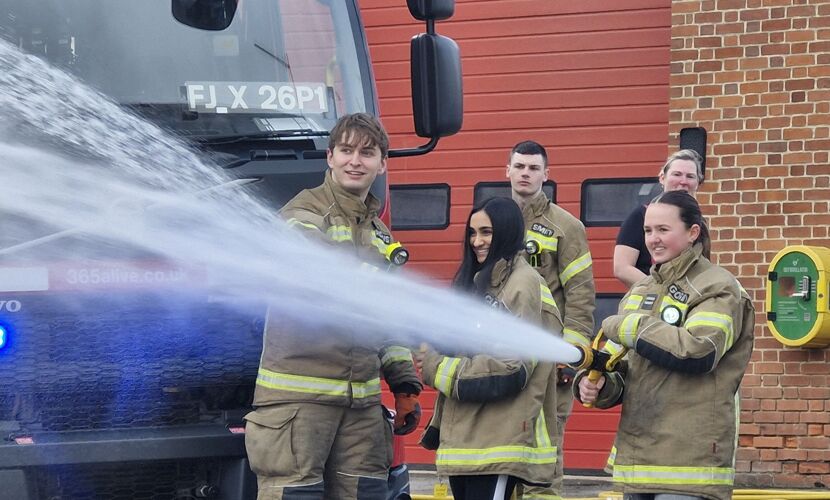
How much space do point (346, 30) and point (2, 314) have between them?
6.80 ft

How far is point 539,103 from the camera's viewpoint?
980 cm

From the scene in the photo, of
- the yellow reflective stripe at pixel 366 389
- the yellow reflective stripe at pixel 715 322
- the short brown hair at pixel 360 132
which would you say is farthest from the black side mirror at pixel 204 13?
the yellow reflective stripe at pixel 715 322

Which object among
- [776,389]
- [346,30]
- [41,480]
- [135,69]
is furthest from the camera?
[776,389]

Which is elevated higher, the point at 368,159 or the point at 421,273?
the point at 368,159

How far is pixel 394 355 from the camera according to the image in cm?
588

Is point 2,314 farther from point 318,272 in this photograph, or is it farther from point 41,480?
point 318,272

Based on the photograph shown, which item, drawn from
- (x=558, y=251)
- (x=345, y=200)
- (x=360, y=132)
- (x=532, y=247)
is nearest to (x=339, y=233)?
(x=345, y=200)

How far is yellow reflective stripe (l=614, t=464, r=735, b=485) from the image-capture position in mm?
5305

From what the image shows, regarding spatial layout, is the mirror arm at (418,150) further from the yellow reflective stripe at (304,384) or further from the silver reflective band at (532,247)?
the yellow reflective stripe at (304,384)

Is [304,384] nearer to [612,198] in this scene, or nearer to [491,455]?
[491,455]

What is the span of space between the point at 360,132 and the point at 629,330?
4.11 feet

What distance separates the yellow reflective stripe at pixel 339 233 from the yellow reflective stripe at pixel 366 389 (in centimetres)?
54

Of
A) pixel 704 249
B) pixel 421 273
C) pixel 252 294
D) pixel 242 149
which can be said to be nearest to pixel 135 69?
pixel 242 149

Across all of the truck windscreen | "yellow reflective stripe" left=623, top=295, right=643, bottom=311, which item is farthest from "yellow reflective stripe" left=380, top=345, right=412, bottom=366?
the truck windscreen
